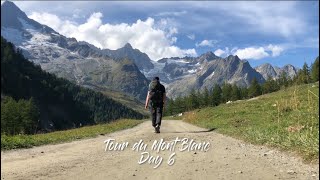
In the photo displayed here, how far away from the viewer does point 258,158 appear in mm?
11680

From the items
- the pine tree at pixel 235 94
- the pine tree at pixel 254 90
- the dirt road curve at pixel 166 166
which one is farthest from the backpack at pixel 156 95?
the pine tree at pixel 254 90

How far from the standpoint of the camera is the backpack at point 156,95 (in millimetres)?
22766

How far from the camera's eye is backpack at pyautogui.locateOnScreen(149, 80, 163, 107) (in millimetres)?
22766

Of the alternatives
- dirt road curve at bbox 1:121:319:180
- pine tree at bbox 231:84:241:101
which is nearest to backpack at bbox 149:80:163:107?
dirt road curve at bbox 1:121:319:180

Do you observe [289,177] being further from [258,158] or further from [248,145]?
[248,145]

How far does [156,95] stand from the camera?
2284 centimetres

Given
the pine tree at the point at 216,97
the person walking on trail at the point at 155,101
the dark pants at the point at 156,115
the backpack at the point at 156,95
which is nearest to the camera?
the dark pants at the point at 156,115

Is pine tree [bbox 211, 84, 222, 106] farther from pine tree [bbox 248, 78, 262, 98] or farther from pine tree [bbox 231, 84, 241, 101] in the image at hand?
pine tree [bbox 248, 78, 262, 98]

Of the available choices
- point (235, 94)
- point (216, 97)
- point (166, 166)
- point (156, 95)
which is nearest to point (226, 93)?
point (235, 94)

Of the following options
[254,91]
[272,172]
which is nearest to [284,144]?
[272,172]

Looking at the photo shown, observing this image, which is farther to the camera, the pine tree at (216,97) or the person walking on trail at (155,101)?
the pine tree at (216,97)

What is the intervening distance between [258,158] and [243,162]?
85 cm

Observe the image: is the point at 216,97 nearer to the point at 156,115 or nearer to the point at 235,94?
the point at 235,94

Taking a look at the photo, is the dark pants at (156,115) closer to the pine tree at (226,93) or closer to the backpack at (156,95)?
the backpack at (156,95)
